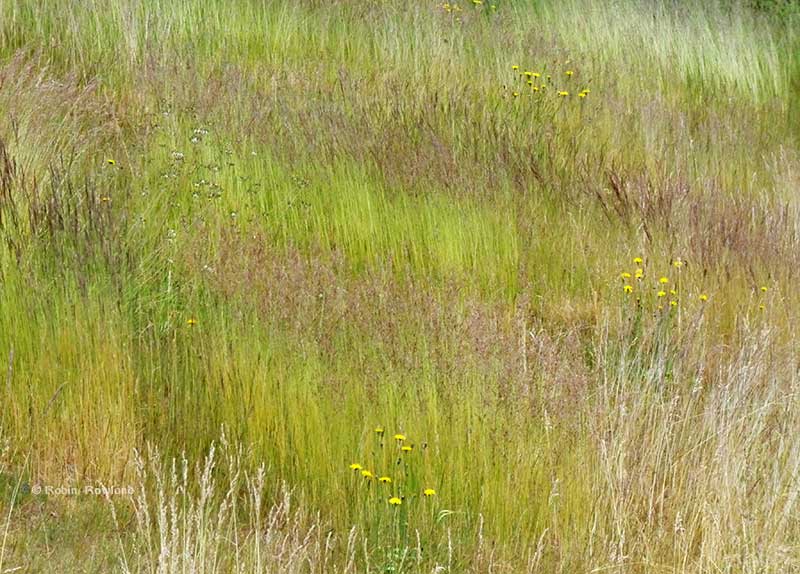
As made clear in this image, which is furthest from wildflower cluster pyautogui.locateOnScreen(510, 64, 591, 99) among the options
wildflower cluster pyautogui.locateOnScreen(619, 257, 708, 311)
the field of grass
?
wildflower cluster pyautogui.locateOnScreen(619, 257, 708, 311)

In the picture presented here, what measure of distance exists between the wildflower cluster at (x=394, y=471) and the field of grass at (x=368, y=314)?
0.04 ft

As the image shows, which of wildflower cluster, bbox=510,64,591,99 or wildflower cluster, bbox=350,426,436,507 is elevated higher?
wildflower cluster, bbox=510,64,591,99

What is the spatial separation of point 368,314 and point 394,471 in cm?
91

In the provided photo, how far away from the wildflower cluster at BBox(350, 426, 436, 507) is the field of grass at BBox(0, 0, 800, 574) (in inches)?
0.5

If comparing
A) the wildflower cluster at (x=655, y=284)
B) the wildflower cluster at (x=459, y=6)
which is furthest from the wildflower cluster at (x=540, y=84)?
the wildflower cluster at (x=655, y=284)

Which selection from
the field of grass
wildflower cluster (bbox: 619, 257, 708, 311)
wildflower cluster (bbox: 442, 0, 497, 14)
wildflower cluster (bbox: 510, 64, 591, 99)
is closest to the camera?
the field of grass

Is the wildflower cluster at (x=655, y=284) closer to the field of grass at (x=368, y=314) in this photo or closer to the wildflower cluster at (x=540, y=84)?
the field of grass at (x=368, y=314)

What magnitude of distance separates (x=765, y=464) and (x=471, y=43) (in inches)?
222

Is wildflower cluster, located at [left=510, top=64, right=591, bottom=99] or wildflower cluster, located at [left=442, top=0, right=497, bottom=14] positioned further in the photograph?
wildflower cluster, located at [left=442, top=0, right=497, bottom=14]

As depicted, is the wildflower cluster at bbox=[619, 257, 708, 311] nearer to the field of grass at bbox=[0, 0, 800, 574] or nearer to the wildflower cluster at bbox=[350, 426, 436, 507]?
the field of grass at bbox=[0, 0, 800, 574]

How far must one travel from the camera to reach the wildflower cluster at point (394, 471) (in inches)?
146

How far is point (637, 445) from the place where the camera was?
13.0 feet

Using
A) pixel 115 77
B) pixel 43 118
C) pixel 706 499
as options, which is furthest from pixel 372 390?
pixel 115 77

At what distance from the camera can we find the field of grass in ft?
12.0
